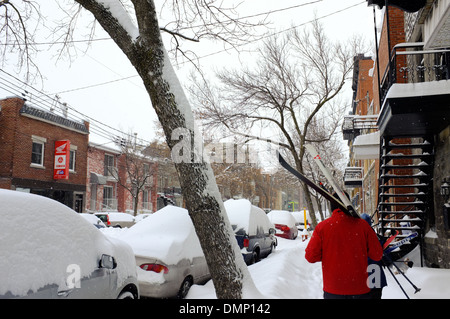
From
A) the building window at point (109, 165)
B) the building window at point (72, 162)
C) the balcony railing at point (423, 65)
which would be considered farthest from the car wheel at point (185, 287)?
the building window at point (109, 165)

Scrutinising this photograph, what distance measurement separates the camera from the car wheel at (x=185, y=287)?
20.5 feet

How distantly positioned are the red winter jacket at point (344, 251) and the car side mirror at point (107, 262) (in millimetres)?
2123

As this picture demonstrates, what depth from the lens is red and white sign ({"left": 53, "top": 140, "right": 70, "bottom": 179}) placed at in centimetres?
2558

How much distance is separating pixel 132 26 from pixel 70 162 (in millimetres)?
25688

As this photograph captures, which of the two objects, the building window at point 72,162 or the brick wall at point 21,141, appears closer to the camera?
the brick wall at point 21,141

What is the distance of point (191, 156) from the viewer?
406cm

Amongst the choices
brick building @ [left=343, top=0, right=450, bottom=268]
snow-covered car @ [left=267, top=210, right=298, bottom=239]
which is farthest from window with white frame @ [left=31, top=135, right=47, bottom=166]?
brick building @ [left=343, top=0, right=450, bottom=268]

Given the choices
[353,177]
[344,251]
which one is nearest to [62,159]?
[353,177]

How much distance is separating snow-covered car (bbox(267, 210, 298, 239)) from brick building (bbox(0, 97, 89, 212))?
15.2 meters

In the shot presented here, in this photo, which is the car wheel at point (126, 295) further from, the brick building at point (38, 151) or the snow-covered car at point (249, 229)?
the brick building at point (38, 151)

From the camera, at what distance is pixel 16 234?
3037 mm

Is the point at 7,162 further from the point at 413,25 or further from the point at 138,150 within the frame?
the point at 413,25

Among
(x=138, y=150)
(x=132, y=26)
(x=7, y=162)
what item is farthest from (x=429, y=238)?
(x=138, y=150)

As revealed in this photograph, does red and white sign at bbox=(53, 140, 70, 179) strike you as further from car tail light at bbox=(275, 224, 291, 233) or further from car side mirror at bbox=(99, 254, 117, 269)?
car side mirror at bbox=(99, 254, 117, 269)
